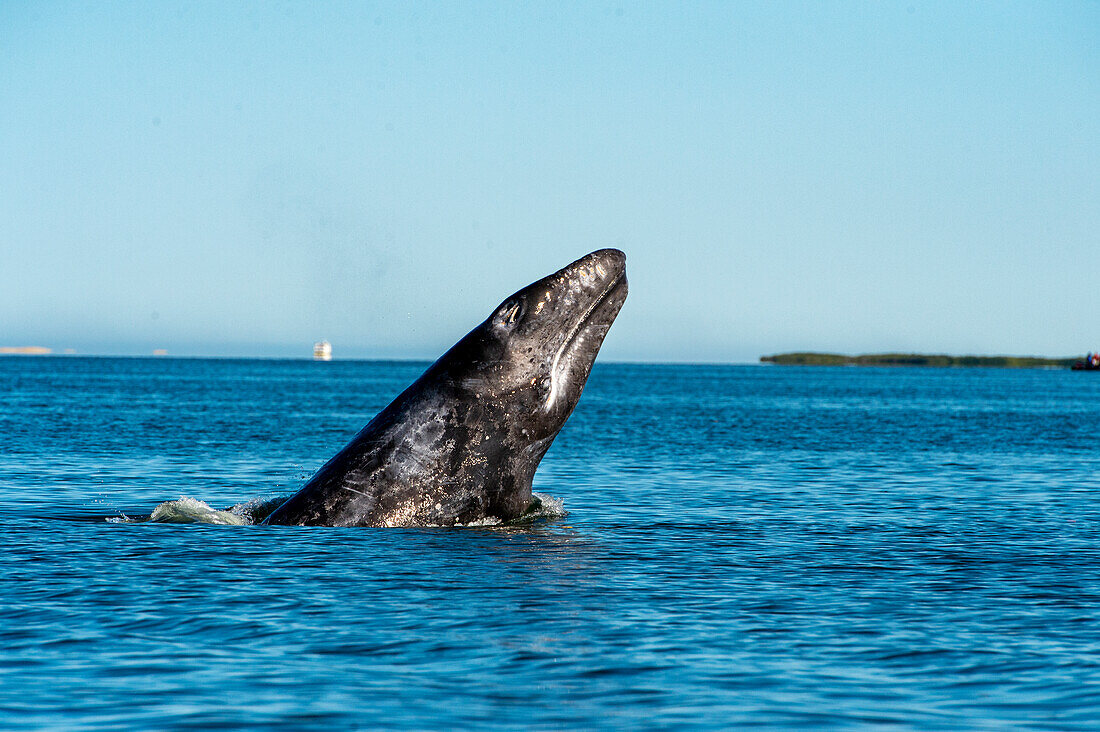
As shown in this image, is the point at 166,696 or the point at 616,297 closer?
the point at 166,696

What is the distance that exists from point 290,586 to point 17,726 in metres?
4.15

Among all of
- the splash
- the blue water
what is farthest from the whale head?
the splash

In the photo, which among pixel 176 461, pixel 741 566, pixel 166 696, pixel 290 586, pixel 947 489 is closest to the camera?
pixel 166 696

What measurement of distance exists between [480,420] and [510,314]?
122 centimetres

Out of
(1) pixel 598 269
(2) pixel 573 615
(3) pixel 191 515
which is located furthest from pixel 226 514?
(2) pixel 573 615

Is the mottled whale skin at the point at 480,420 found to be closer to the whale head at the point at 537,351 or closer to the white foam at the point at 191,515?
the whale head at the point at 537,351

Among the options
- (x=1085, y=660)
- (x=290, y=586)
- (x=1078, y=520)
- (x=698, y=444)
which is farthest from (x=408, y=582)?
(x=698, y=444)

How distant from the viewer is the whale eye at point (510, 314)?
45.6 feet

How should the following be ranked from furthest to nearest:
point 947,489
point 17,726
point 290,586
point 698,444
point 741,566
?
point 698,444 → point 947,489 → point 741,566 → point 290,586 → point 17,726

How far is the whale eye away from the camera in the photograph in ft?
45.6

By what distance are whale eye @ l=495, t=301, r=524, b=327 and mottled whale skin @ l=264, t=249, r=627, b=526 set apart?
11 mm

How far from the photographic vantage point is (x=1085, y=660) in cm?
912

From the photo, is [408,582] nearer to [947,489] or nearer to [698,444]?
[947,489]

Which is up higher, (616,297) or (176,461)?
(616,297)
